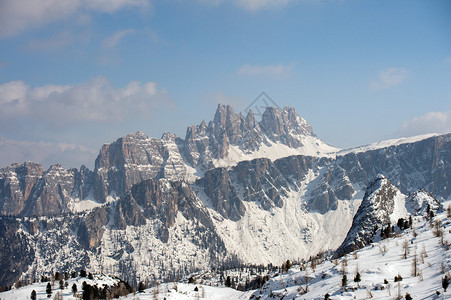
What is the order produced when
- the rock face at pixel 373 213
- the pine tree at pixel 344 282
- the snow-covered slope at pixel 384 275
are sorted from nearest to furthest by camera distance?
1. the snow-covered slope at pixel 384 275
2. the pine tree at pixel 344 282
3. the rock face at pixel 373 213

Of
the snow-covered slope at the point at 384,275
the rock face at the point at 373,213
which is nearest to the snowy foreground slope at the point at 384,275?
the snow-covered slope at the point at 384,275

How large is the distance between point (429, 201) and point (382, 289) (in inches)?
5044

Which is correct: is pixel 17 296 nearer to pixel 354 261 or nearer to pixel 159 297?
pixel 159 297

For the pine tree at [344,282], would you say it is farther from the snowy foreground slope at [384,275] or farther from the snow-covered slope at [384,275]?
the snow-covered slope at [384,275]

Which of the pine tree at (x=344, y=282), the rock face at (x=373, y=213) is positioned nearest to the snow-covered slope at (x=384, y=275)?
the pine tree at (x=344, y=282)

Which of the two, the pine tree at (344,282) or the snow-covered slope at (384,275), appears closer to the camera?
the snow-covered slope at (384,275)

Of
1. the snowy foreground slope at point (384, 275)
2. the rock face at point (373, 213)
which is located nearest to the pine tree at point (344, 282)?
the snowy foreground slope at point (384, 275)

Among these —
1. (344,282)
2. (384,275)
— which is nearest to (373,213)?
(384,275)

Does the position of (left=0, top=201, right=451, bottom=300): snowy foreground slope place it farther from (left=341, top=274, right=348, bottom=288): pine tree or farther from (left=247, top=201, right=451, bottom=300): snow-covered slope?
(left=341, top=274, right=348, bottom=288): pine tree

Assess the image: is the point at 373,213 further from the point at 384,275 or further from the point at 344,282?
the point at 344,282

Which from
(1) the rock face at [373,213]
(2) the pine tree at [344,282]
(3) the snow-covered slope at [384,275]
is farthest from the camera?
(1) the rock face at [373,213]

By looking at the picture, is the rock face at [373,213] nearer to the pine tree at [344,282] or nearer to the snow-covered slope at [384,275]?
the snow-covered slope at [384,275]

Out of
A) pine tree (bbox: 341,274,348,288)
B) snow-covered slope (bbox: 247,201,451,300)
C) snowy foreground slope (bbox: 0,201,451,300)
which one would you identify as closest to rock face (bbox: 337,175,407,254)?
snowy foreground slope (bbox: 0,201,451,300)

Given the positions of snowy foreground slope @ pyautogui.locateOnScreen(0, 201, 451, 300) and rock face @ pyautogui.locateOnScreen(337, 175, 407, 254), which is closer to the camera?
snowy foreground slope @ pyautogui.locateOnScreen(0, 201, 451, 300)
